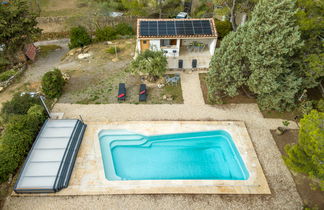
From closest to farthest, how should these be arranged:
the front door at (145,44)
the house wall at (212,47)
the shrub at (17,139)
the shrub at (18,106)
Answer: the shrub at (17,139) → the shrub at (18,106) → the front door at (145,44) → the house wall at (212,47)

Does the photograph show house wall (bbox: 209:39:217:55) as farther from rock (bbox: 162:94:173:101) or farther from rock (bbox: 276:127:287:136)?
rock (bbox: 276:127:287:136)

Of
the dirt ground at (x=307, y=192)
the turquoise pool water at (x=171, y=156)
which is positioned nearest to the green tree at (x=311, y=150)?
the dirt ground at (x=307, y=192)

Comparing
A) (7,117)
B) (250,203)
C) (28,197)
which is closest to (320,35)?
(250,203)

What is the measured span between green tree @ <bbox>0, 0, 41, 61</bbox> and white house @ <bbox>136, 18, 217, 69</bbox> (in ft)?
39.8

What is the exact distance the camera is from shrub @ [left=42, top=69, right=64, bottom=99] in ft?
64.1

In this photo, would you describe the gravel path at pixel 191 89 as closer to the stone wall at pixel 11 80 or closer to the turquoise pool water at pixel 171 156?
the turquoise pool water at pixel 171 156

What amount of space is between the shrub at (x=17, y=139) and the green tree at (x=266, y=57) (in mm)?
14995

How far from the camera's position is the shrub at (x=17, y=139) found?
551 inches

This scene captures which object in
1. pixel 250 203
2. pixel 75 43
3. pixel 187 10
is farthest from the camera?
pixel 187 10

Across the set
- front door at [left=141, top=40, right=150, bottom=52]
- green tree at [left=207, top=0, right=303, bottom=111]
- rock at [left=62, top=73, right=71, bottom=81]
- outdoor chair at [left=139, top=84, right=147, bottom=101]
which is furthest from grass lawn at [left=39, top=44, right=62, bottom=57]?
green tree at [left=207, top=0, right=303, bottom=111]

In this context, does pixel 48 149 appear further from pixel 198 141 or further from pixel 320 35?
pixel 320 35

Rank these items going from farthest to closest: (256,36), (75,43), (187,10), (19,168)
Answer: (187,10), (75,43), (256,36), (19,168)

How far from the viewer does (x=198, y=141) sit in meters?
17.2

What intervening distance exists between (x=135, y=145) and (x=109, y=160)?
7.64ft
